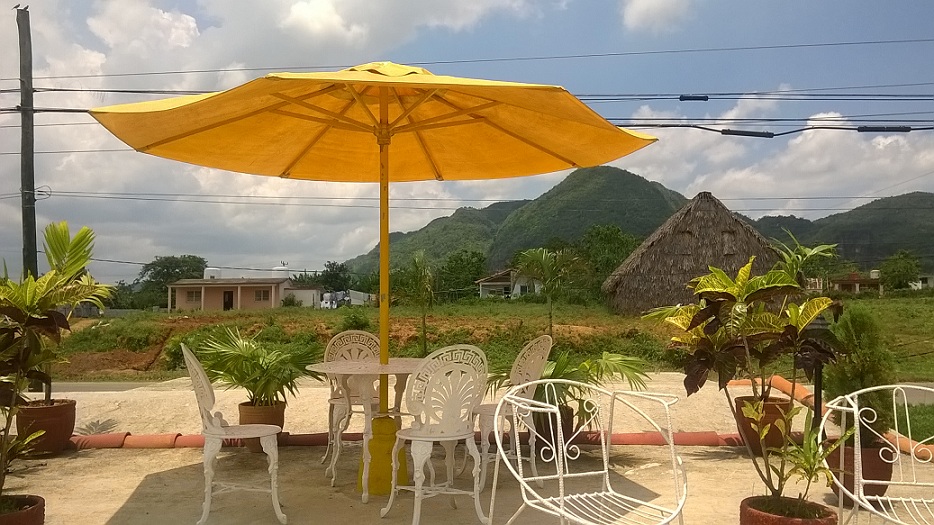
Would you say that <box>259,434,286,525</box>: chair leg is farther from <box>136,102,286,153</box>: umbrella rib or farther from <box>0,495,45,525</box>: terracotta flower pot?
<box>136,102,286,153</box>: umbrella rib

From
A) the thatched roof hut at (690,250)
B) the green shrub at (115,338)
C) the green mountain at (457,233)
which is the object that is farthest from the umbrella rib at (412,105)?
the green mountain at (457,233)

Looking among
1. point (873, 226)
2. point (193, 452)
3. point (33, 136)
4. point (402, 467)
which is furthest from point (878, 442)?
point (873, 226)

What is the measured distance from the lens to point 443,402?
4.07 m

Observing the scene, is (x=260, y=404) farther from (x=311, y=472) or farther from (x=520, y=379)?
(x=520, y=379)

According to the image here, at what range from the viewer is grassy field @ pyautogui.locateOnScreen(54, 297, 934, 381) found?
16270 millimetres

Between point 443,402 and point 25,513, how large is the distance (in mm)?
2127

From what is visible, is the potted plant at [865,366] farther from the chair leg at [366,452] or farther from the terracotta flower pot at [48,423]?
the terracotta flower pot at [48,423]

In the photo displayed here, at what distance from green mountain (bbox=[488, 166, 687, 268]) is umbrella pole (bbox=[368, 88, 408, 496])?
5086 cm

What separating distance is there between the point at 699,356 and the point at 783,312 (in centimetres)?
67

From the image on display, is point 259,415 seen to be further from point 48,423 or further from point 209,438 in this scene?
point 209,438

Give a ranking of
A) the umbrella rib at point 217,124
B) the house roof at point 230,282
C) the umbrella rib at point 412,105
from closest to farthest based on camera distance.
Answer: the umbrella rib at point 412,105 → the umbrella rib at point 217,124 → the house roof at point 230,282

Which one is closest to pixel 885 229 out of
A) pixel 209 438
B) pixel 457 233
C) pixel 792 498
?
pixel 457 233

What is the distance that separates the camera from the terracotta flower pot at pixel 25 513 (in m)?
3.45

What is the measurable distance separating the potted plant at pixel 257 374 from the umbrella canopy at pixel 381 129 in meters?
1.57
